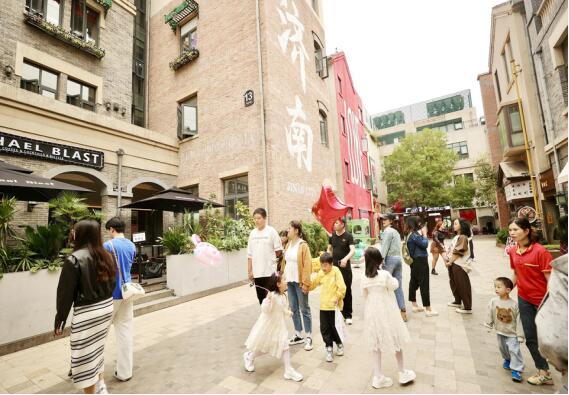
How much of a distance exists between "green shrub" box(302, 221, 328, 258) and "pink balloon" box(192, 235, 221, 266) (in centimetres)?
382

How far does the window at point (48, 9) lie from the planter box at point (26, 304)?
1073 cm

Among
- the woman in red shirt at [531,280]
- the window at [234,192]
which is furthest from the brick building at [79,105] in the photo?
the woman in red shirt at [531,280]

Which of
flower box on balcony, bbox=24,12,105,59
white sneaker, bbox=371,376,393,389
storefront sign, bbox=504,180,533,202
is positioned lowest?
white sneaker, bbox=371,376,393,389

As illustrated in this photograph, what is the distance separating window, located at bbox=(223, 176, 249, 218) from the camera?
11.3 metres

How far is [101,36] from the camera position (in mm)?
12453

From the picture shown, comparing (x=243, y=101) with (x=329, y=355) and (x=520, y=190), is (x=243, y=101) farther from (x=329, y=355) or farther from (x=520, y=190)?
(x=520, y=190)

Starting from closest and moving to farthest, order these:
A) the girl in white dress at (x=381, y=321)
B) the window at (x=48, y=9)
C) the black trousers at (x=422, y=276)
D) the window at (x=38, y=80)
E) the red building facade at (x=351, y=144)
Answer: the girl in white dress at (x=381, y=321) → the black trousers at (x=422, y=276) → the window at (x=38, y=80) → the window at (x=48, y=9) → the red building facade at (x=351, y=144)

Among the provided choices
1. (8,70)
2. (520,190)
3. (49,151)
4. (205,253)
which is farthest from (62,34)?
(520,190)

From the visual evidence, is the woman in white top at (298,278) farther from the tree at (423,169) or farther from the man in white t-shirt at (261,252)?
the tree at (423,169)

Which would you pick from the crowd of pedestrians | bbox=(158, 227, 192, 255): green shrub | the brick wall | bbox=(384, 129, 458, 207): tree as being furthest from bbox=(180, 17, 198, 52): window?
bbox=(384, 129, 458, 207): tree

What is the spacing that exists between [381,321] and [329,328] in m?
0.80

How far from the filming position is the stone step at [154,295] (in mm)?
6477

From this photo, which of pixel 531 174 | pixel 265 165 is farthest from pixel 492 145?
pixel 265 165

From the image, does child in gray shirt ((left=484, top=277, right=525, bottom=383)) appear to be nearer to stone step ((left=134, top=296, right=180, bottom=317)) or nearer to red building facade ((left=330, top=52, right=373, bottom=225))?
stone step ((left=134, top=296, right=180, bottom=317))
